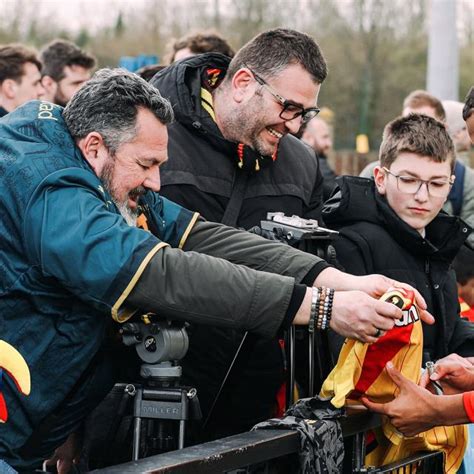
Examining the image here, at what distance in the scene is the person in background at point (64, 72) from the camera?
25.5ft

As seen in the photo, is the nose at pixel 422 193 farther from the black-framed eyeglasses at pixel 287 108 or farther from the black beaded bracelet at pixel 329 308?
the black beaded bracelet at pixel 329 308

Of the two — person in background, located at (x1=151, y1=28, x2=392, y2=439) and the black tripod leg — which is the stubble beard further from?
the black tripod leg

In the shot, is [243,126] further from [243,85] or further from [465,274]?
[465,274]

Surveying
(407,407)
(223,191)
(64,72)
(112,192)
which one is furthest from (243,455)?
(64,72)

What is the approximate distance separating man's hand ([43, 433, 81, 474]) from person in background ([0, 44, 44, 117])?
3.90m

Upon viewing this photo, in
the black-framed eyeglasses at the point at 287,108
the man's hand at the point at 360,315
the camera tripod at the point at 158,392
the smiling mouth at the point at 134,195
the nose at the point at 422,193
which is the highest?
the black-framed eyeglasses at the point at 287,108

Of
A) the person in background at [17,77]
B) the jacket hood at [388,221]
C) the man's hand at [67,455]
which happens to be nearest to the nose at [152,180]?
the man's hand at [67,455]

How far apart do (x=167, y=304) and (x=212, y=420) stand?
933 mm

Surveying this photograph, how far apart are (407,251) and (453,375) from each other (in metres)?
0.59

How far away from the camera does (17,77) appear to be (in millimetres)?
7125

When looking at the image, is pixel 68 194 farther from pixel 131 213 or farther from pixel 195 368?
pixel 195 368

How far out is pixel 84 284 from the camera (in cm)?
274

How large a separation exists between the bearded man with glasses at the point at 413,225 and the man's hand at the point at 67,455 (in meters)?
1.20

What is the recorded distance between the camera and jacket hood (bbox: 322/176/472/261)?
4.00 meters
